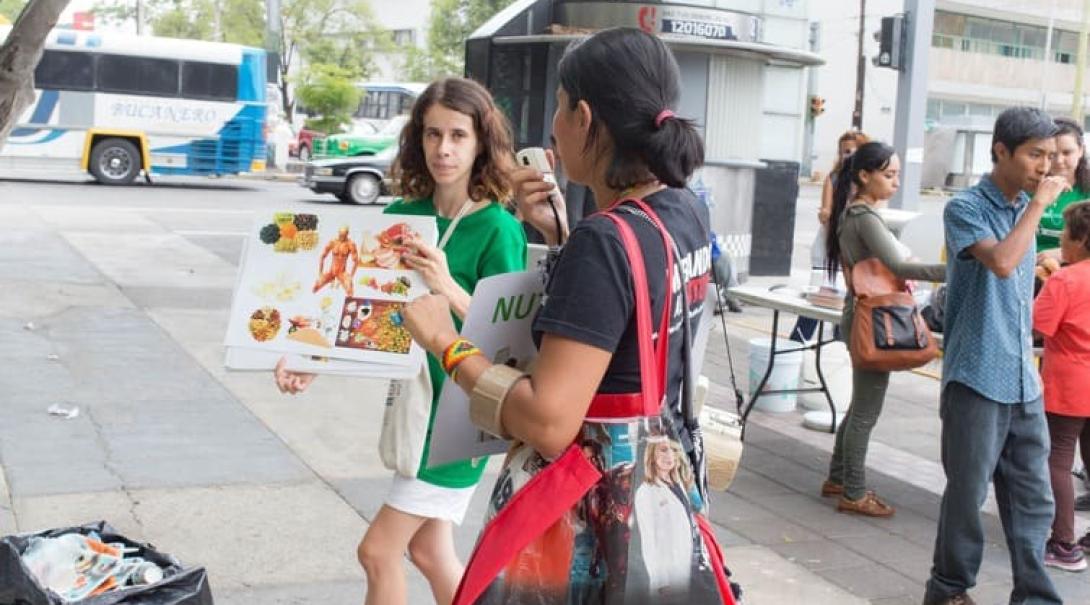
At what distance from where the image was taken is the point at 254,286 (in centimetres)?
290

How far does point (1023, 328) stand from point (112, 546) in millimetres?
3042

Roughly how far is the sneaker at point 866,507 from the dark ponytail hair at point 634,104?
4079 millimetres

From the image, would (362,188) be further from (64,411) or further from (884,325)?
(884,325)

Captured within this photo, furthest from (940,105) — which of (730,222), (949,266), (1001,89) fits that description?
(949,266)

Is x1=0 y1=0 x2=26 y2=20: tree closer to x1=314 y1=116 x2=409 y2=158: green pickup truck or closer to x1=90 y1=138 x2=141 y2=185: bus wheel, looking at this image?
x1=314 y1=116 x2=409 y2=158: green pickup truck

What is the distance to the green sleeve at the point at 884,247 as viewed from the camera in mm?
5617

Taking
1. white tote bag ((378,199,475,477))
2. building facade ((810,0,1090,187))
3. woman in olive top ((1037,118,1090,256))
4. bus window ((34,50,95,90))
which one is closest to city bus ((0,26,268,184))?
bus window ((34,50,95,90))

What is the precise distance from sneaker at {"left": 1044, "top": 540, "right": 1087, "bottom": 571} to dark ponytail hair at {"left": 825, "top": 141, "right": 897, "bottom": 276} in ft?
5.51

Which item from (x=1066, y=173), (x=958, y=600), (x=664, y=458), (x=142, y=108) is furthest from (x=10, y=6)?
(x=664, y=458)

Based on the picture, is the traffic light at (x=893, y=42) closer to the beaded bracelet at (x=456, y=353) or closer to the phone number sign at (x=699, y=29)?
the phone number sign at (x=699, y=29)

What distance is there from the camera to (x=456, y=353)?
2322mm

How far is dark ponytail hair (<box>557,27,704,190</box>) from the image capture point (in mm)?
2277

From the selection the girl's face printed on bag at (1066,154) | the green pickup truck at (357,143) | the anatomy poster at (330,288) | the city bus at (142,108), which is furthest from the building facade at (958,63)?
the anatomy poster at (330,288)

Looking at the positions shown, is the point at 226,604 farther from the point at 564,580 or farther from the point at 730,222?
the point at 730,222
